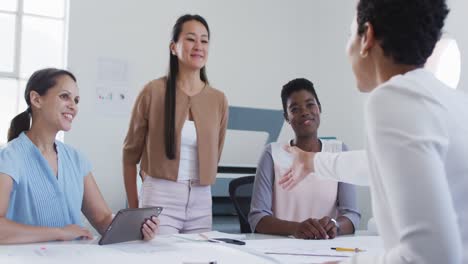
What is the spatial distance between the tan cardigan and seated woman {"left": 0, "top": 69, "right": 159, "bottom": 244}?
9.4 inches

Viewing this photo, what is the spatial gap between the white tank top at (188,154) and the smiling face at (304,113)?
42cm

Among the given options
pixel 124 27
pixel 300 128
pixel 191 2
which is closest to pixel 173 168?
pixel 300 128

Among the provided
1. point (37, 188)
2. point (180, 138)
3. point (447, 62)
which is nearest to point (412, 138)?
point (37, 188)

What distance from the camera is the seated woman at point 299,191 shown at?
6.14 ft

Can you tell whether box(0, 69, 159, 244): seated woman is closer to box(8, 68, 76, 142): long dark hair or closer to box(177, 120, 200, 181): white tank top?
box(8, 68, 76, 142): long dark hair

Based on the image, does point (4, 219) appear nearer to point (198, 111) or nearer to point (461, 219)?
point (198, 111)

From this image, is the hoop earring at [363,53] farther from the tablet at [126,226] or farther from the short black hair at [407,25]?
the tablet at [126,226]

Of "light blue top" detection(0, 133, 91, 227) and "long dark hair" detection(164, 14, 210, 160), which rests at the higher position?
"long dark hair" detection(164, 14, 210, 160)

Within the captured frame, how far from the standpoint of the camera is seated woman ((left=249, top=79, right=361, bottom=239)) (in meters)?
1.87

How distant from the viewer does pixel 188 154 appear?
1875mm

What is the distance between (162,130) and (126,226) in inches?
23.0

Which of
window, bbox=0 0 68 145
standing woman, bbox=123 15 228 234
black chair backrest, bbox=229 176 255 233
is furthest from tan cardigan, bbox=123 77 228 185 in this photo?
window, bbox=0 0 68 145

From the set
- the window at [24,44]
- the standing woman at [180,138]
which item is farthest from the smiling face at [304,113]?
the window at [24,44]

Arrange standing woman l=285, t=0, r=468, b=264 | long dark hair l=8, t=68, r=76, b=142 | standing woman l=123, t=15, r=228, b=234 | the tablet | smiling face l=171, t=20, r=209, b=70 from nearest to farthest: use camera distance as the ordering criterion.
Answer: standing woman l=285, t=0, r=468, b=264
the tablet
long dark hair l=8, t=68, r=76, b=142
standing woman l=123, t=15, r=228, b=234
smiling face l=171, t=20, r=209, b=70
